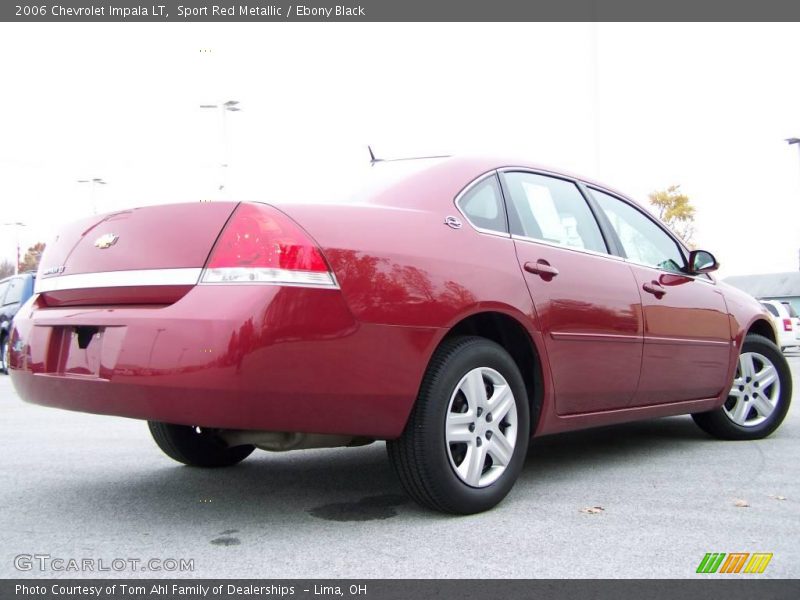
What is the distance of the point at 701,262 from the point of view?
16.9ft

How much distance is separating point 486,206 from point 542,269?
15.6 inches

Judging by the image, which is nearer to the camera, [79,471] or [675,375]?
[79,471]

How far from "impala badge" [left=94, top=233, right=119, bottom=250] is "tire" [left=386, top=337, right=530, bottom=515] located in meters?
1.35

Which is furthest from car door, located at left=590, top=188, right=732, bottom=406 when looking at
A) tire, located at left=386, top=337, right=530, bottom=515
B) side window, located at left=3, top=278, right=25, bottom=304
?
side window, located at left=3, top=278, right=25, bottom=304

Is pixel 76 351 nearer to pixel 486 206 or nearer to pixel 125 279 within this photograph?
pixel 125 279

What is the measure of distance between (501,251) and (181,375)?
5.03 feet

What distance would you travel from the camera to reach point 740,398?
18.1 ft

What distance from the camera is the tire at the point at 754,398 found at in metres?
5.47

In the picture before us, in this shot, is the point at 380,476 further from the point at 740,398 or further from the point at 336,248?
the point at 740,398

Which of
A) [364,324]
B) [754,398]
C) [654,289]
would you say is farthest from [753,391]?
[364,324]

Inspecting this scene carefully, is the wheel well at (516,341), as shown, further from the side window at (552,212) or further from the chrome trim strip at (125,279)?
the chrome trim strip at (125,279)

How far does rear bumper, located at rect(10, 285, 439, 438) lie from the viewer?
111 inches
